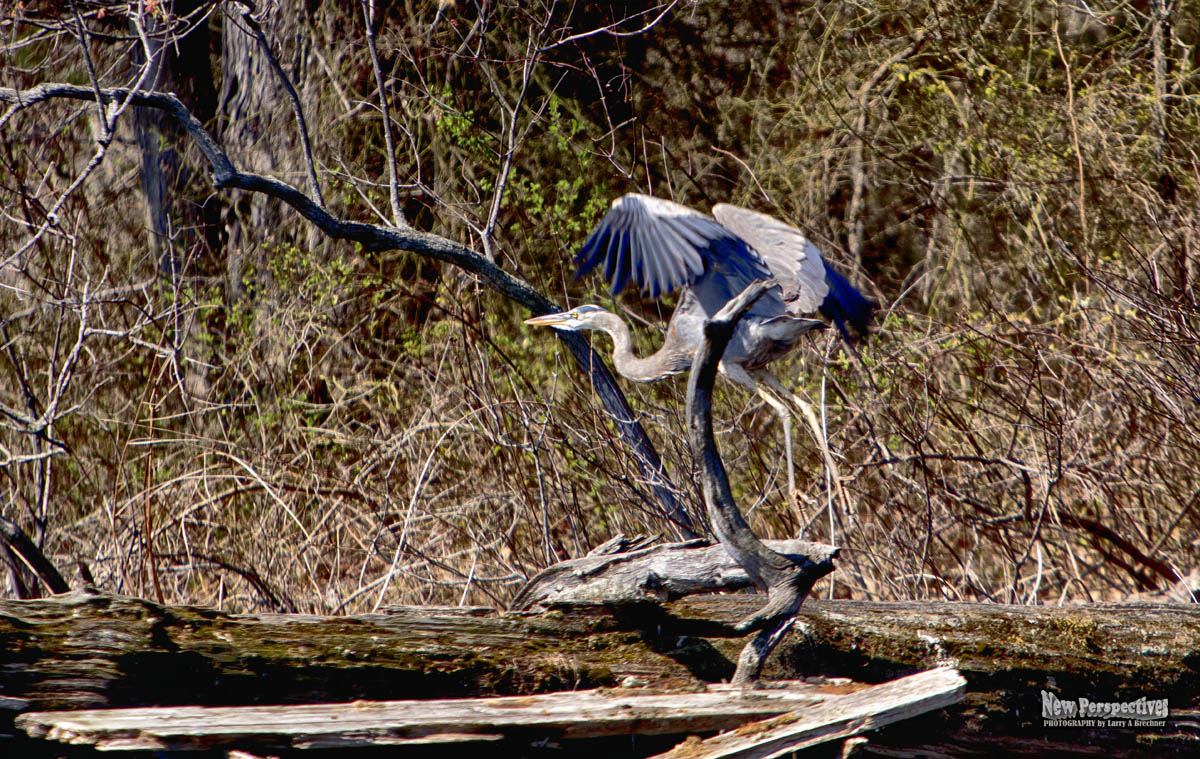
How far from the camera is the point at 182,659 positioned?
287cm

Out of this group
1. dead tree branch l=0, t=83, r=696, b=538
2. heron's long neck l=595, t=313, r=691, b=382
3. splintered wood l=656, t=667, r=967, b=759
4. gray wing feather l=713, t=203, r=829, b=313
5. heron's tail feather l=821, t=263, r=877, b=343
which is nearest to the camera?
splintered wood l=656, t=667, r=967, b=759

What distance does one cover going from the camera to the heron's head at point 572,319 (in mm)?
5121

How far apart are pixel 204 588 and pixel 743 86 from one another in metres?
5.74

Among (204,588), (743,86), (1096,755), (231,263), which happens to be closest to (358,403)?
(231,263)

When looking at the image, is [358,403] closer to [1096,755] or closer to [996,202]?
[996,202]

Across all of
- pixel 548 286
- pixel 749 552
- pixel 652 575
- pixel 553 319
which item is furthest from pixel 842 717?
pixel 548 286

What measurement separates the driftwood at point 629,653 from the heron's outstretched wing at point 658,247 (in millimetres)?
→ 1794

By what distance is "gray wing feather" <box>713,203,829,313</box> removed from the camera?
4.95m

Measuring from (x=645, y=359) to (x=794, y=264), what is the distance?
0.93 meters

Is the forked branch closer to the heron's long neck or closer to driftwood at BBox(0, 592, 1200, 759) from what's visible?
driftwood at BBox(0, 592, 1200, 759)

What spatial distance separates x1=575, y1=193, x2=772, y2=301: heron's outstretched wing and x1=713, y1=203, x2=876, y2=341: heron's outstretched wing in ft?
0.24

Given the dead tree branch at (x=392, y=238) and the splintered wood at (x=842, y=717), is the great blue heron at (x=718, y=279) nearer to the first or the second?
the dead tree branch at (x=392, y=238)

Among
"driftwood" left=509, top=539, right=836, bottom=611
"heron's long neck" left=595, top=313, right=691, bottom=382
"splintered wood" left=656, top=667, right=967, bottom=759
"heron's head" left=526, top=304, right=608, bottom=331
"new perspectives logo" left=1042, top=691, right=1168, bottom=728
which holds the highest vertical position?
"heron's head" left=526, top=304, right=608, bottom=331

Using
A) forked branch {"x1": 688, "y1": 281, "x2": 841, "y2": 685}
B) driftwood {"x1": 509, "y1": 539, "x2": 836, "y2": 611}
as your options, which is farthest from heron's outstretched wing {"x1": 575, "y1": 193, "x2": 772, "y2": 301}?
forked branch {"x1": 688, "y1": 281, "x2": 841, "y2": 685}
